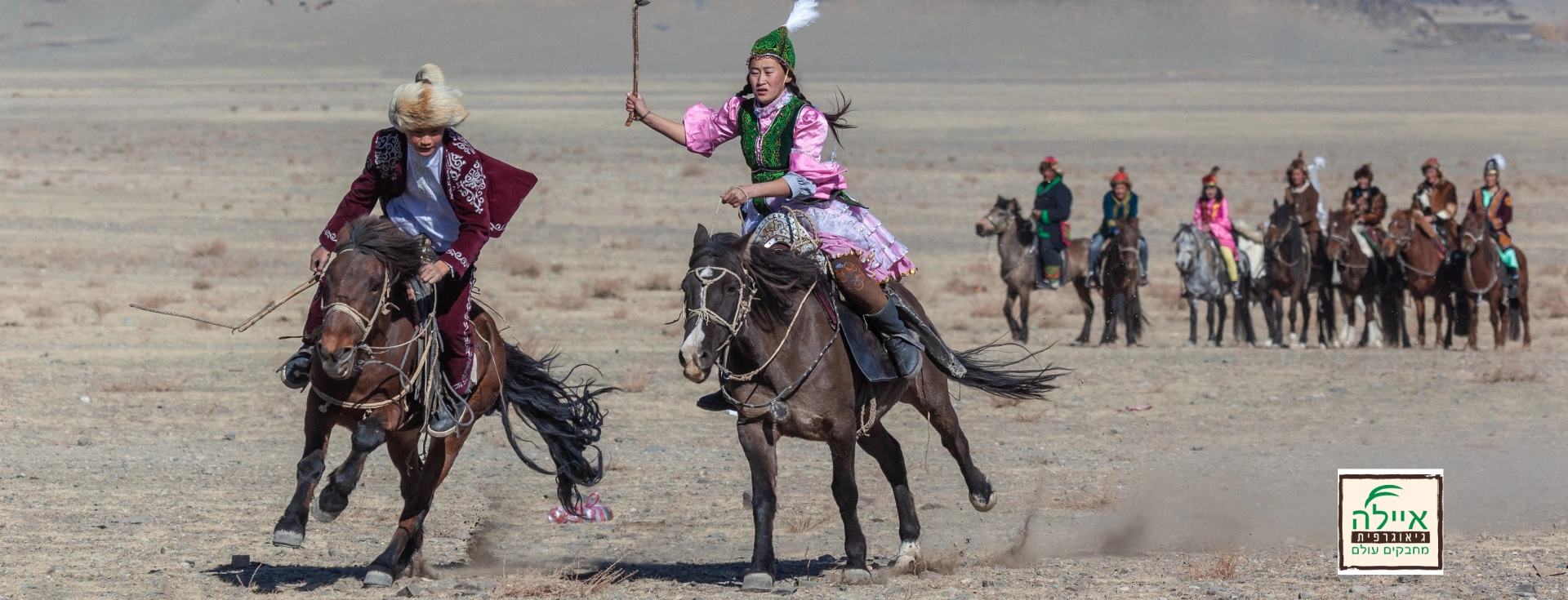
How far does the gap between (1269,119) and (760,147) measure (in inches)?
2578

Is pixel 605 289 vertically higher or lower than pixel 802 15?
lower

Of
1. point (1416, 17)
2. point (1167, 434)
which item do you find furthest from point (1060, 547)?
point (1416, 17)

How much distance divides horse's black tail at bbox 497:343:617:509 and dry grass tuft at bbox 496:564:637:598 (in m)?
0.87

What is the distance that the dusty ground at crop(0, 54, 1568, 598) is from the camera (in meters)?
7.55

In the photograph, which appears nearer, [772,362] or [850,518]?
[772,362]

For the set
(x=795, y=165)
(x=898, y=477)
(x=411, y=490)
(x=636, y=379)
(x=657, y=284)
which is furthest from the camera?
(x=657, y=284)

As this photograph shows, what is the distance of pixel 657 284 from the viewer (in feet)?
73.9

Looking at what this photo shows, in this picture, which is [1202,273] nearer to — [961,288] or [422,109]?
[961,288]

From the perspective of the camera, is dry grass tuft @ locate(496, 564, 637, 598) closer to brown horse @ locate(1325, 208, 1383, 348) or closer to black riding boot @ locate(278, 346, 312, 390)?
black riding boot @ locate(278, 346, 312, 390)

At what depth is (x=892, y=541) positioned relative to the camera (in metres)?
8.52

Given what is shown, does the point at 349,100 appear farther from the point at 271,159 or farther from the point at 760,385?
the point at 760,385

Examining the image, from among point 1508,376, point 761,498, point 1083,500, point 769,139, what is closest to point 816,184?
point 769,139

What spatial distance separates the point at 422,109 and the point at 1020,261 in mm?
13416

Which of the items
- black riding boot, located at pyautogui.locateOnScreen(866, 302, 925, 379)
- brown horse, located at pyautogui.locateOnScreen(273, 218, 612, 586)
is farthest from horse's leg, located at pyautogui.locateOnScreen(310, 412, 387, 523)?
black riding boot, located at pyautogui.locateOnScreen(866, 302, 925, 379)
